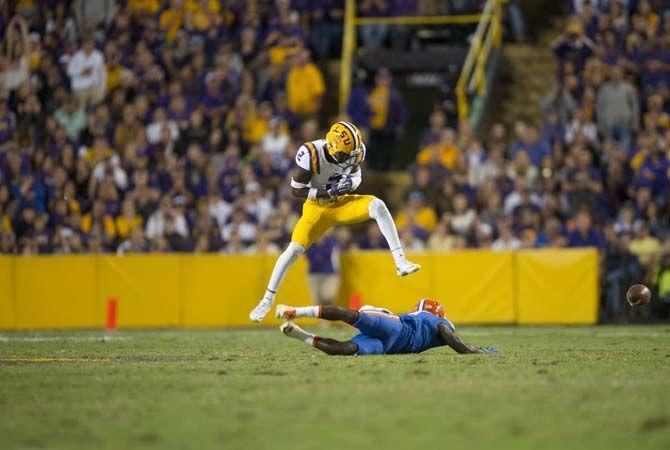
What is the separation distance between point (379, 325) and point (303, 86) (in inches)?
417

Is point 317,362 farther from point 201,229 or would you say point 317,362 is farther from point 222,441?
point 201,229

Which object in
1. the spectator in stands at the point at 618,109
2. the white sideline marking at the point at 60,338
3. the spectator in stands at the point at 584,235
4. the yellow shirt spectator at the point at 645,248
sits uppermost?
the spectator in stands at the point at 618,109

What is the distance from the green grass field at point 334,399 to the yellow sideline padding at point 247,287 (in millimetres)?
5155

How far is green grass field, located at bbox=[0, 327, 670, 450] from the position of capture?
636 centimetres

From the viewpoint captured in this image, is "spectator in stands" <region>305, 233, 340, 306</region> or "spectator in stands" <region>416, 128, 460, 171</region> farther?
"spectator in stands" <region>416, 128, 460, 171</region>

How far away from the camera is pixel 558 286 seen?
56.2 ft

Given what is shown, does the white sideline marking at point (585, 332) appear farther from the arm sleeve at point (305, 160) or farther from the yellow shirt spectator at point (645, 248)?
the arm sleeve at point (305, 160)

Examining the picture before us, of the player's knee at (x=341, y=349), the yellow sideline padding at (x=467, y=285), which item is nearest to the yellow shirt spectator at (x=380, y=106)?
the yellow sideline padding at (x=467, y=285)

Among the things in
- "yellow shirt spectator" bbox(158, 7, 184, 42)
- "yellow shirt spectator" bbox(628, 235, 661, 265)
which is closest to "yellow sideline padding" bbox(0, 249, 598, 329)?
"yellow shirt spectator" bbox(628, 235, 661, 265)

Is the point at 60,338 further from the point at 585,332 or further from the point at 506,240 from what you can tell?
the point at 506,240

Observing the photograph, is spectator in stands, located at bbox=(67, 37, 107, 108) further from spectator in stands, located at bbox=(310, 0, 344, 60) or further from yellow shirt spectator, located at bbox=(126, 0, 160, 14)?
spectator in stands, located at bbox=(310, 0, 344, 60)

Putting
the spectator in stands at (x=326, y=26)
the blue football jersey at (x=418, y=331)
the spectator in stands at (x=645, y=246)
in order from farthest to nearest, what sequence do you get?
the spectator in stands at (x=326, y=26)
the spectator in stands at (x=645, y=246)
the blue football jersey at (x=418, y=331)

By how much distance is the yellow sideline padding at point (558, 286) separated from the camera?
17.1 meters

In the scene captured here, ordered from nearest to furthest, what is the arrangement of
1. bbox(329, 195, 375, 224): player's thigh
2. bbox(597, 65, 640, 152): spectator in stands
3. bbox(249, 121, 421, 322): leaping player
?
bbox(249, 121, 421, 322): leaping player, bbox(329, 195, 375, 224): player's thigh, bbox(597, 65, 640, 152): spectator in stands
